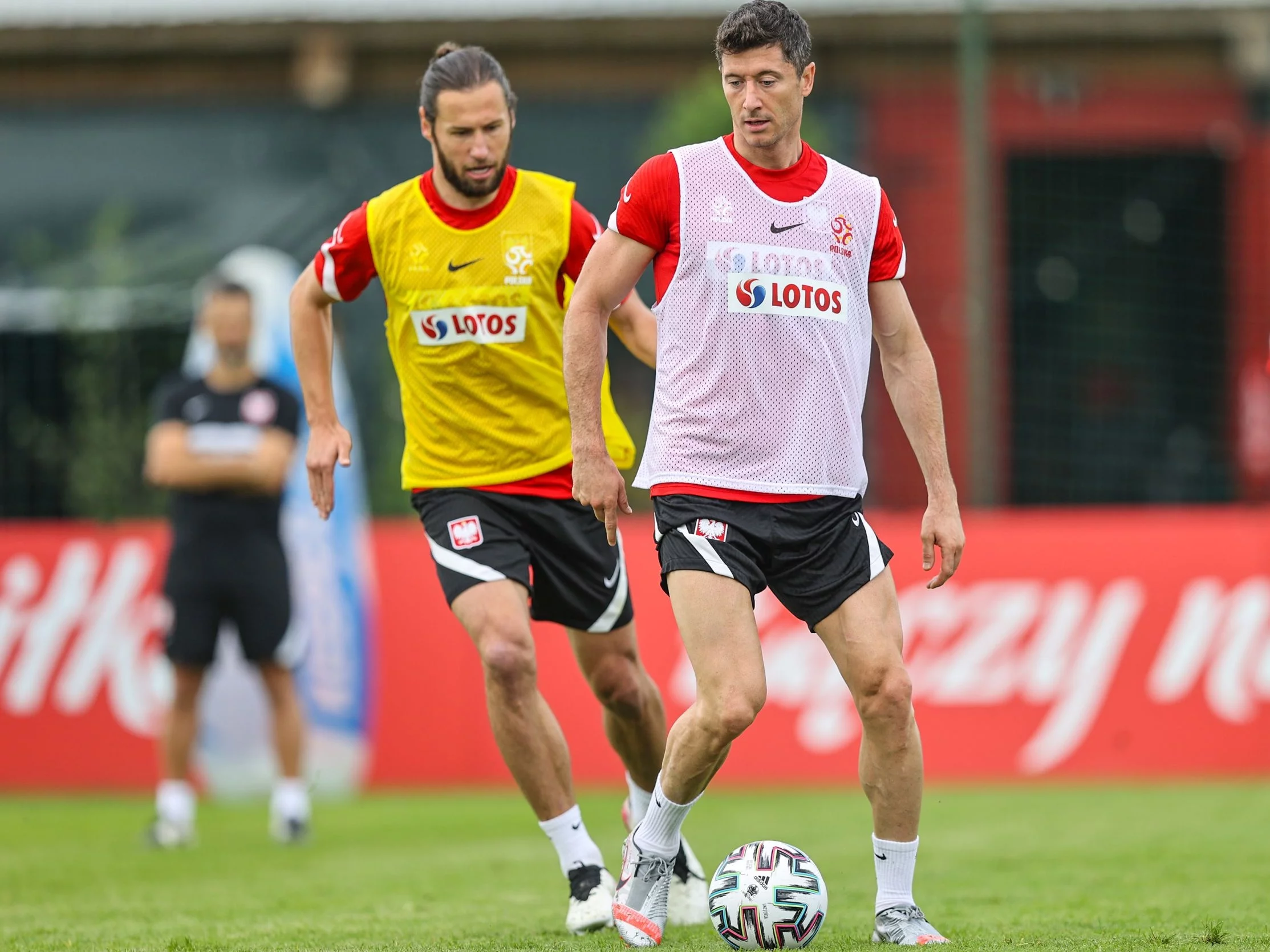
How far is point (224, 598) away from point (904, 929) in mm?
4845

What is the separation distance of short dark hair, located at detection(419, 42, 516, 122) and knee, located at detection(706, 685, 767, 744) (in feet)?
6.36

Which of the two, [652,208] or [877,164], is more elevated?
[877,164]

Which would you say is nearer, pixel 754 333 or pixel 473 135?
pixel 754 333

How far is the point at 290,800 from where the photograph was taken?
28.3 feet

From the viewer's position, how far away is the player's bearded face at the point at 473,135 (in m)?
5.44

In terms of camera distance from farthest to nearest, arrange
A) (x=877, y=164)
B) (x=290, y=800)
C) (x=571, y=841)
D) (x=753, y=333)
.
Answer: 1. (x=877, y=164)
2. (x=290, y=800)
3. (x=571, y=841)
4. (x=753, y=333)

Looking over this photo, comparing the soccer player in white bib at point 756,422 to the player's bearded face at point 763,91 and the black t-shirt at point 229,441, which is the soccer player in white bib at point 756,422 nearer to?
the player's bearded face at point 763,91

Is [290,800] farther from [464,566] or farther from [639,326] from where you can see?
[639,326]

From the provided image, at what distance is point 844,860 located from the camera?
23.9 ft

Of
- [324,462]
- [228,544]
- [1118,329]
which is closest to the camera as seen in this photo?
[324,462]

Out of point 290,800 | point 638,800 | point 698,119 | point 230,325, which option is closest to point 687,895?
point 638,800

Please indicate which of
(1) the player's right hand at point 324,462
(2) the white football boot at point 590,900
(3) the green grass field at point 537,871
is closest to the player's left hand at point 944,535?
(3) the green grass field at point 537,871

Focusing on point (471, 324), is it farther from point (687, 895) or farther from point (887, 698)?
point (687, 895)

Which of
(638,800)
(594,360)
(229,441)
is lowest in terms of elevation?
(638,800)
